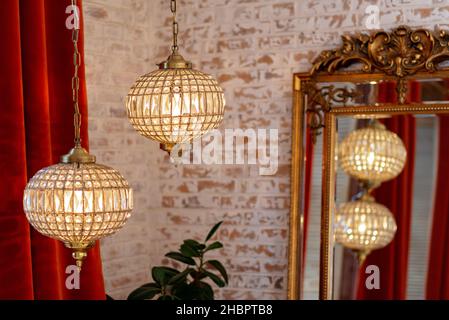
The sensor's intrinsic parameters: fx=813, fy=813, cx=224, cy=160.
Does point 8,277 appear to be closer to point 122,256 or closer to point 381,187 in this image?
point 122,256

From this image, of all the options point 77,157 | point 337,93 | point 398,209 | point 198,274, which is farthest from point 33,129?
point 398,209

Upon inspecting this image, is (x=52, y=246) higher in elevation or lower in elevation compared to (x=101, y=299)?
higher

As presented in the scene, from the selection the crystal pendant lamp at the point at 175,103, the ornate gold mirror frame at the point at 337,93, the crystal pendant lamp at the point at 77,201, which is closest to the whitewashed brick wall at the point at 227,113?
the ornate gold mirror frame at the point at 337,93

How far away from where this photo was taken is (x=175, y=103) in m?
2.22

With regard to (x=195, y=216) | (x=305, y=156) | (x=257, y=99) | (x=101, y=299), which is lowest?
(x=101, y=299)

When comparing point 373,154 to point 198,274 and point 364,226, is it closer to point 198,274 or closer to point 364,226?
point 364,226

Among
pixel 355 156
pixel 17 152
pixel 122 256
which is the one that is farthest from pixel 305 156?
pixel 17 152

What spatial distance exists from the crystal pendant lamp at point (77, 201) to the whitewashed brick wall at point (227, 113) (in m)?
1.16

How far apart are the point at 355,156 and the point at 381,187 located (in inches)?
6.1

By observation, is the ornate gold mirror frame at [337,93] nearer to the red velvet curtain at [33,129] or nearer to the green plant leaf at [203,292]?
the green plant leaf at [203,292]

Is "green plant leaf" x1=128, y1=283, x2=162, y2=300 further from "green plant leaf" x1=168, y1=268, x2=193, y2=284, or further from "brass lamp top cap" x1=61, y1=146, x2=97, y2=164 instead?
"brass lamp top cap" x1=61, y1=146, x2=97, y2=164

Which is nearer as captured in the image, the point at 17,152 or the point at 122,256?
the point at 17,152

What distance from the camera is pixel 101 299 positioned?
2998 mm

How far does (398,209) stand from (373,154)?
230mm
